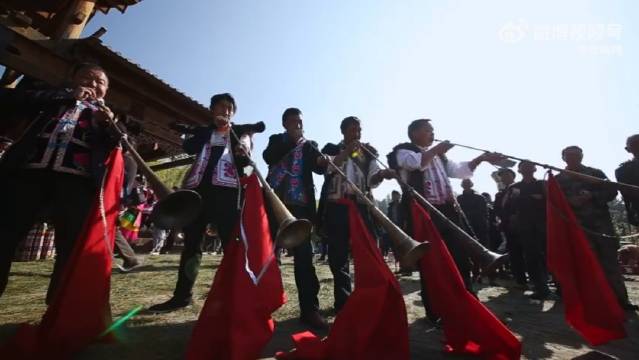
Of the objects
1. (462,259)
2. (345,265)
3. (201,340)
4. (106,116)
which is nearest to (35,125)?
(106,116)

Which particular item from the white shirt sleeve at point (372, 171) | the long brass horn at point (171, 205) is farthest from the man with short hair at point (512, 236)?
the long brass horn at point (171, 205)

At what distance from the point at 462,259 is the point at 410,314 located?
105cm

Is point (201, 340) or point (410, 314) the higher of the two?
point (201, 340)

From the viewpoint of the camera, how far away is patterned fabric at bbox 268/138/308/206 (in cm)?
383

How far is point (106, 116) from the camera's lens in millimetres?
2752

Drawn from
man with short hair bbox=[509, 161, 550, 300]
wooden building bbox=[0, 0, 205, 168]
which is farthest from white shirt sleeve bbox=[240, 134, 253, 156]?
man with short hair bbox=[509, 161, 550, 300]

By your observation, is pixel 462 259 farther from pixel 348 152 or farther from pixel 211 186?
pixel 211 186

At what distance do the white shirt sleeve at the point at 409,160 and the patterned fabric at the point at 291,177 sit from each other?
1.15 metres

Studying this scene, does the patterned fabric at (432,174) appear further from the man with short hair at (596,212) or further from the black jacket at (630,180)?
the black jacket at (630,180)

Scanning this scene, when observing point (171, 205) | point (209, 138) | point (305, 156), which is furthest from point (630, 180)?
point (171, 205)

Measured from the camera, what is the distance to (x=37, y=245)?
911 centimetres

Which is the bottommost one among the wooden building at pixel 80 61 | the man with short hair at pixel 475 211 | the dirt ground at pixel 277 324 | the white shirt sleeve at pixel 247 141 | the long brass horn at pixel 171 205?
the dirt ground at pixel 277 324

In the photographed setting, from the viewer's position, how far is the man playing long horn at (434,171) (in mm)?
3660

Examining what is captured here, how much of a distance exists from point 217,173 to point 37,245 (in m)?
8.61
